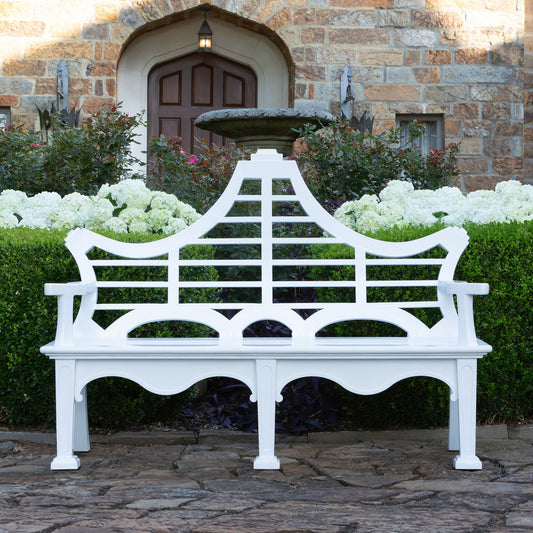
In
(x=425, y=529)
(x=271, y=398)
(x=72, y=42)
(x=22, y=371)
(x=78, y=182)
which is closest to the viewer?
(x=425, y=529)

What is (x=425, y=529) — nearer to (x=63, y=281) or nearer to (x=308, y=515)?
(x=308, y=515)

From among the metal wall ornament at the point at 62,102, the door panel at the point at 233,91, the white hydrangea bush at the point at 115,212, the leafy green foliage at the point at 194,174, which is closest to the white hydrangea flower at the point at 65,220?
the white hydrangea bush at the point at 115,212

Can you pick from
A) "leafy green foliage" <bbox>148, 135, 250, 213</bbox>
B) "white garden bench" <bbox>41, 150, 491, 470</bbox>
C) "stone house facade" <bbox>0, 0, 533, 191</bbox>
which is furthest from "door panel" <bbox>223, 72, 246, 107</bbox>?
"white garden bench" <bbox>41, 150, 491, 470</bbox>

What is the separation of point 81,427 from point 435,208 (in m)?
2.16

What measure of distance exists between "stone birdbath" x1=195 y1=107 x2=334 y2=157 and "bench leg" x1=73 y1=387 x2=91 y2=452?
328 cm

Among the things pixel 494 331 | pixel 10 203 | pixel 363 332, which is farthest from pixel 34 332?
pixel 494 331

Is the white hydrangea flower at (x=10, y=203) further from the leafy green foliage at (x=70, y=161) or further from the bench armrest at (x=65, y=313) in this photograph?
the bench armrest at (x=65, y=313)

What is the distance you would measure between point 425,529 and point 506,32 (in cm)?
866

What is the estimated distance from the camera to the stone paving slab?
2363mm

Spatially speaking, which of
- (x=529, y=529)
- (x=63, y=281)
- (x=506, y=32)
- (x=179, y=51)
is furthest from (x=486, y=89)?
(x=529, y=529)

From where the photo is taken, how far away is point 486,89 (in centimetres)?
984

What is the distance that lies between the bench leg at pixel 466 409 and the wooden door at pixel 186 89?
25.4 ft

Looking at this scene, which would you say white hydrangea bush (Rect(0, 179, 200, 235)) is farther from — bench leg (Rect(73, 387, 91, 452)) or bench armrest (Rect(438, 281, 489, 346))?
bench armrest (Rect(438, 281, 489, 346))

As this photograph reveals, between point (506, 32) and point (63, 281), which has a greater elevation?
point (506, 32)
